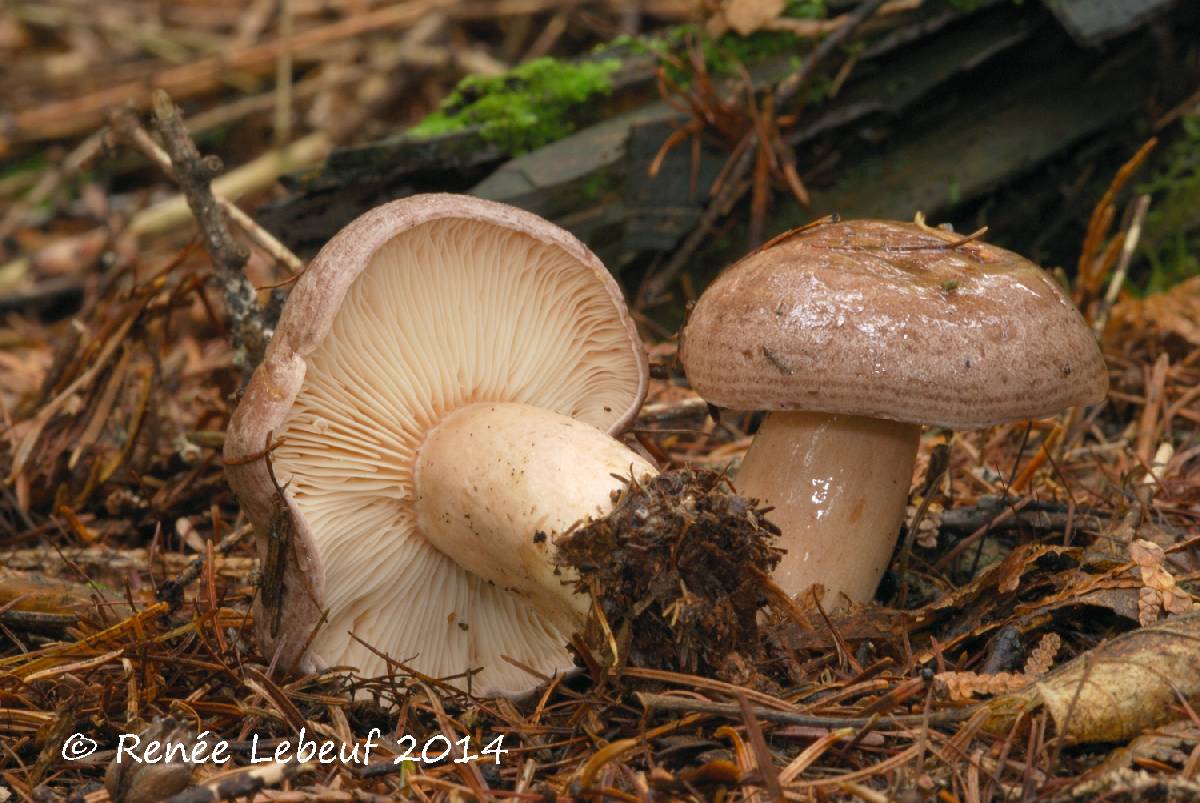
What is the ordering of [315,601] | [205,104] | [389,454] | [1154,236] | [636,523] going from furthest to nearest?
[205,104] → [1154,236] → [389,454] → [315,601] → [636,523]

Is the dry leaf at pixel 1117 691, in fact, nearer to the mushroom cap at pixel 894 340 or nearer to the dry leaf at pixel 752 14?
the mushroom cap at pixel 894 340

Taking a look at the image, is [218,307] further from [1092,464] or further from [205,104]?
[1092,464]

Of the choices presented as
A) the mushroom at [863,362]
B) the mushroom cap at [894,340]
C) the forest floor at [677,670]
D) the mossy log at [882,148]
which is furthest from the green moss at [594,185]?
the mushroom cap at [894,340]

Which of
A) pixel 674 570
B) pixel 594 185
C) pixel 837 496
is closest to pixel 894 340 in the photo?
pixel 837 496

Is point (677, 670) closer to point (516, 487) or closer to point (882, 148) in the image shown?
point (516, 487)

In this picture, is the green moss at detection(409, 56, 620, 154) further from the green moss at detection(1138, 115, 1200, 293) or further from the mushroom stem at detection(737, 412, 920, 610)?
the green moss at detection(1138, 115, 1200, 293)

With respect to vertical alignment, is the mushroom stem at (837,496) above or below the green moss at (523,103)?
below

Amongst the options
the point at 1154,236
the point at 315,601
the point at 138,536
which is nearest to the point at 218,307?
the point at 138,536
